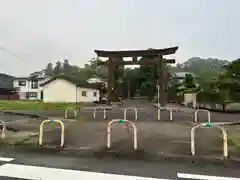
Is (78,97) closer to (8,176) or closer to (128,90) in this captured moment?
(128,90)

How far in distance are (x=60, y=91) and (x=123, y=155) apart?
2943 cm

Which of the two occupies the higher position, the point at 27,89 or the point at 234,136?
the point at 27,89

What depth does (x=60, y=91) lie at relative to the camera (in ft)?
108

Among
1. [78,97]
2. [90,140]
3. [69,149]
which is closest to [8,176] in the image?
[69,149]

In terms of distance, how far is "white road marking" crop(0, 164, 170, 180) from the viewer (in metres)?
3.75

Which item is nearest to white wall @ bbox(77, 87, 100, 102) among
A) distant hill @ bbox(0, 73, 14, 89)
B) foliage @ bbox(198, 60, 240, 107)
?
foliage @ bbox(198, 60, 240, 107)

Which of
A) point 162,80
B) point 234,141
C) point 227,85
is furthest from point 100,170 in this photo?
point 162,80

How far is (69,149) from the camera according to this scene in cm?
549

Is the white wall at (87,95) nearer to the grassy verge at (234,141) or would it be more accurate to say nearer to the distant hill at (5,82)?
the distant hill at (5,82)

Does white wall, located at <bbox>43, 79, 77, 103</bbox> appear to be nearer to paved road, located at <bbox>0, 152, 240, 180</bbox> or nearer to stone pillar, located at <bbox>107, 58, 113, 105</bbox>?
stone pillar, located at <bbox>107, 58, 113, 105</bbox>

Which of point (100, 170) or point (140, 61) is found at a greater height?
point (140, 61)

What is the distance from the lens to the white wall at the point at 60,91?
107 feet

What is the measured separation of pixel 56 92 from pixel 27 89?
20.3m

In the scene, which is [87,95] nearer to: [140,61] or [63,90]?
[63,90]
